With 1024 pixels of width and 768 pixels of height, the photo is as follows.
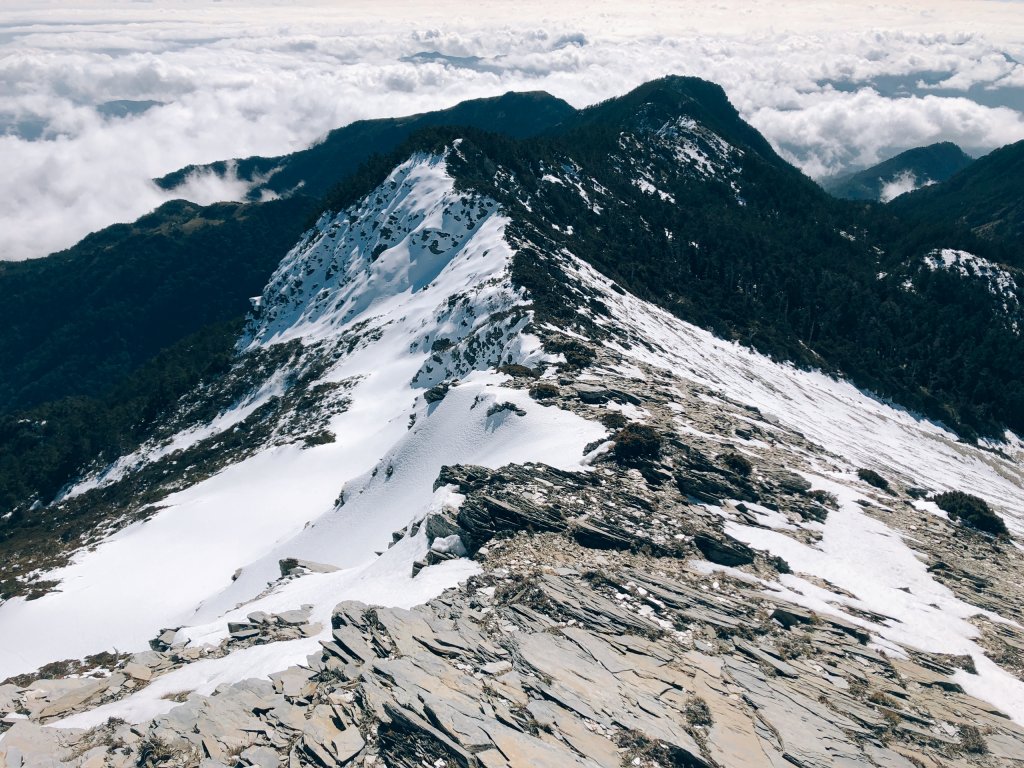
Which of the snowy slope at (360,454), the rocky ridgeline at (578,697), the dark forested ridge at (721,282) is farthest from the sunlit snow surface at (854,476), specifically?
the snowy slope at (360,454)

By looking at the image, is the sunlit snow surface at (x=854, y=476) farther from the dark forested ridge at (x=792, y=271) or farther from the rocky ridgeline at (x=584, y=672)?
the dark forested ridge at (x=792, y=271)

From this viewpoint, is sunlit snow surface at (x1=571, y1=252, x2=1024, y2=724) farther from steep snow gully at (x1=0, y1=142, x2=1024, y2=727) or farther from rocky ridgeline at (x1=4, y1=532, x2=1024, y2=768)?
rocky ridgeline at (x1=4, y1=532, x2=1024, y2=768)

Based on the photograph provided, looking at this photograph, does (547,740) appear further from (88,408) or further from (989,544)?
(88,408)

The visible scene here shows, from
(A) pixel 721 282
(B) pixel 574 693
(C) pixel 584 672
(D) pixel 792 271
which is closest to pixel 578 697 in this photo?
(B) pixel 574 693

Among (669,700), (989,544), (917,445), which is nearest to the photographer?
(669,700)

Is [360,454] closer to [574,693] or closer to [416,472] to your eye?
[416,472]

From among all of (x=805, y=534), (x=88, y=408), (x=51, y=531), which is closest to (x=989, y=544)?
(x=805, y=534)
